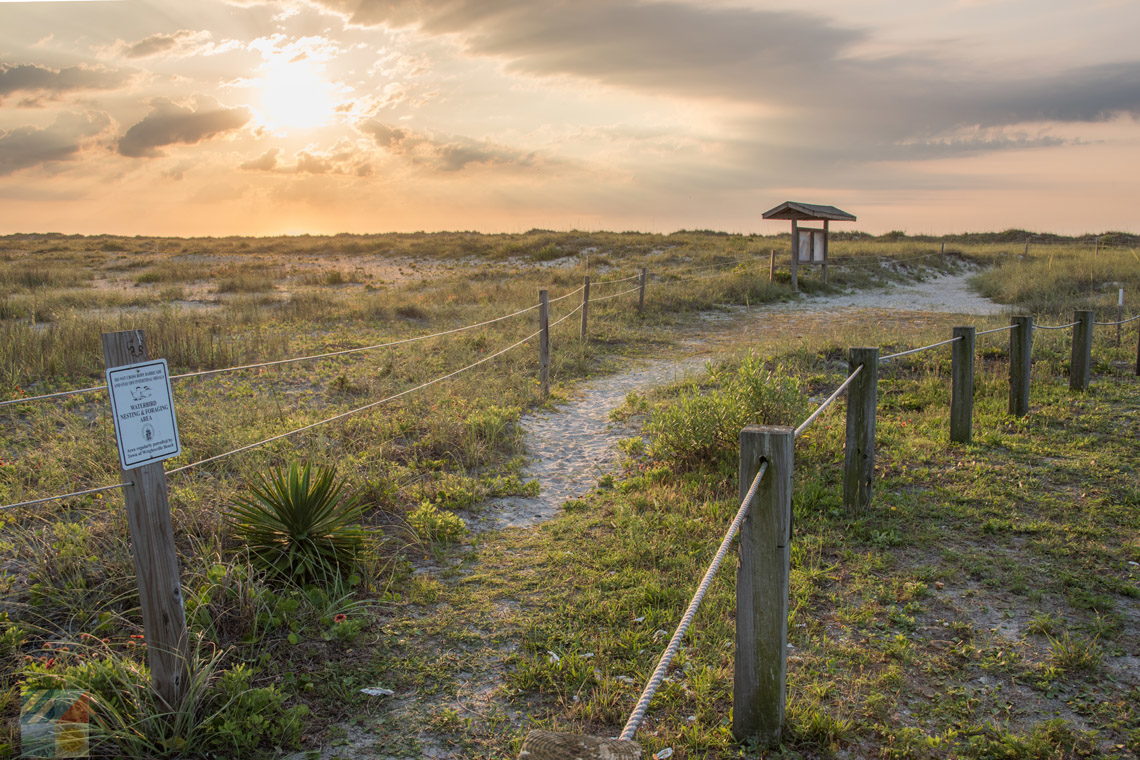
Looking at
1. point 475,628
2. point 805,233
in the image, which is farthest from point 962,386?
point 805,233

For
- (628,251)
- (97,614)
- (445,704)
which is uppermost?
(628,251)

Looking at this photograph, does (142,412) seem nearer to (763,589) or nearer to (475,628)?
(475,628)

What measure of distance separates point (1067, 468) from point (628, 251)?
97.3 feet

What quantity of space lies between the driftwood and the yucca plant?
3.18m

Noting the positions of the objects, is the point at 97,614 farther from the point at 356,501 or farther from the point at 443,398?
the point at 443,398

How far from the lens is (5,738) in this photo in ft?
10.1

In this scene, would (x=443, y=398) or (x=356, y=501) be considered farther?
(x=443, y=398)

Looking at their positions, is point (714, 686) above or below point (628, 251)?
below

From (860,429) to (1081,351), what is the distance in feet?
18.4

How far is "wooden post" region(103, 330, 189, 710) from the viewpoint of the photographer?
299 centimetres

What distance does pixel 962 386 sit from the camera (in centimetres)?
711

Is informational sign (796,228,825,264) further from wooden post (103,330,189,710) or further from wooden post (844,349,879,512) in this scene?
wooden post (103,330,189,710)

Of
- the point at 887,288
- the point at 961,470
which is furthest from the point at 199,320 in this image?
the point at 887,288

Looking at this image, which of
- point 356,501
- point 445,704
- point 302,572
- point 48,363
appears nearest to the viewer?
point 445,704
